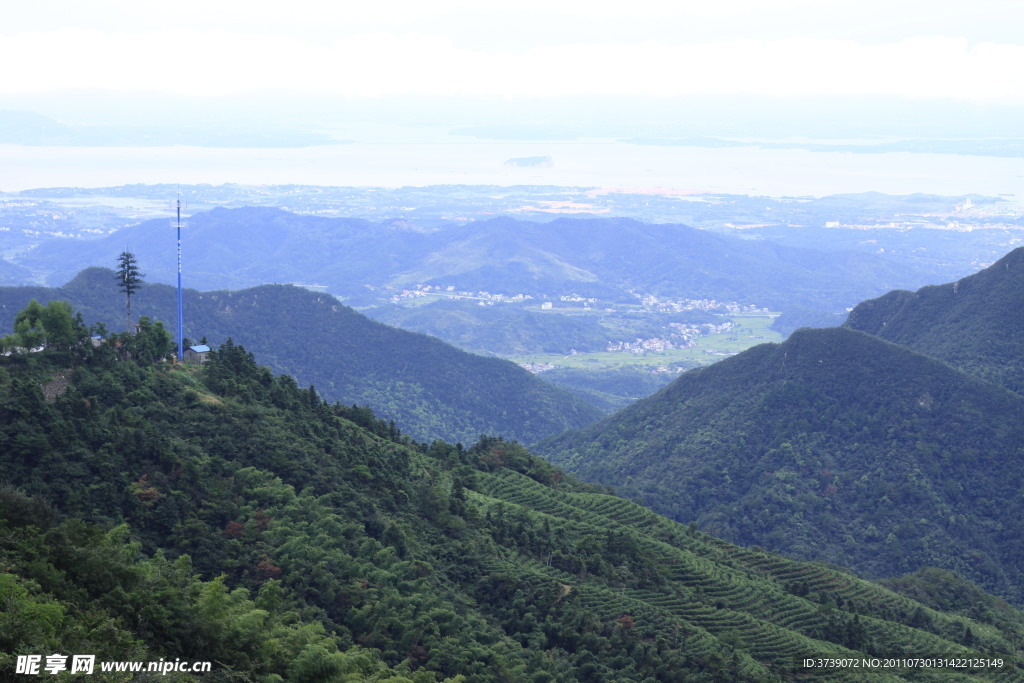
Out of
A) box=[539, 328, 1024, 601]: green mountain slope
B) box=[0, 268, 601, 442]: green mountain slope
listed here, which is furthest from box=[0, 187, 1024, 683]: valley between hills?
box=[0, 268, 601, 442]: green mountain slope

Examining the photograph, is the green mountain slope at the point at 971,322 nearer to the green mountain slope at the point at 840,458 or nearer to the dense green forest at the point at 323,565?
the green mountain slope at the point at 840,458

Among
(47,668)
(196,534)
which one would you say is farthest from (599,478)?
(47,668)

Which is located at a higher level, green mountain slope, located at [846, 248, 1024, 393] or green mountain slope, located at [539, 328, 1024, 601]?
green mountain slope, located at [846, 248, 1024, 393]

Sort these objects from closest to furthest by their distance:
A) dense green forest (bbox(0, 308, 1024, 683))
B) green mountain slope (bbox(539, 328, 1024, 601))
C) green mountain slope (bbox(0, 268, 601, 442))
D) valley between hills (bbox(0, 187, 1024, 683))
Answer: dense green forest (bbox(0, 308, 1024, 683)) < valley between hills (bbox(0, 187, 1024, 683)) < green mountain slope (bbox(539, 328, 1024, 601)) < green mountain slope (bbox(0, 268, 601, 442))

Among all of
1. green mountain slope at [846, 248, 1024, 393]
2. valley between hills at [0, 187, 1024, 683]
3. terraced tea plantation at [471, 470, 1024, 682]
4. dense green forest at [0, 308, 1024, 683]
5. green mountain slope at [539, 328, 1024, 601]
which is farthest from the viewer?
green mountain slope at [846, 248, 1024, 393]

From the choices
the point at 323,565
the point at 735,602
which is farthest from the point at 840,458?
the point at 323,565

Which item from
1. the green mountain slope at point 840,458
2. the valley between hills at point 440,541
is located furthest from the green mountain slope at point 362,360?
the valley between hills at point 440,541

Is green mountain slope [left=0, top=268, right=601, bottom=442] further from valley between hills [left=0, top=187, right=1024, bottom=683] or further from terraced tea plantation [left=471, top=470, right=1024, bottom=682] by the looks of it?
terraced tea plantation [left=471, top=470, right=1024, bottom=682]
